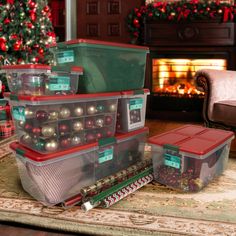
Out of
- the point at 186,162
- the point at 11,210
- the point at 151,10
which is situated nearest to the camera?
the point at 11,210

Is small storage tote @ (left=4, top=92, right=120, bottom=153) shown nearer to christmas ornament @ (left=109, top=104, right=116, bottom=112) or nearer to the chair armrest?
christmas ornament @ (left=109, top=104, right=116, bottom=112)

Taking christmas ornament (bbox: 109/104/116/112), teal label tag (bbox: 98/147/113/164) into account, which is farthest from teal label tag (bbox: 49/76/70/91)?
teal label tag (bbox: 98/147/113/164)

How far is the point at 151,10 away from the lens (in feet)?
12.6

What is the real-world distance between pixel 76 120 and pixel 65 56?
0.40 meters

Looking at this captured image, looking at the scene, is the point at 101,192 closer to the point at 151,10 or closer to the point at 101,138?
the point at 101,138

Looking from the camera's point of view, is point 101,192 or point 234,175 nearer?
point 101,192

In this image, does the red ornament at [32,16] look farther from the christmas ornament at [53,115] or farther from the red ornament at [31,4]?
the christmas ornament at [53,115]

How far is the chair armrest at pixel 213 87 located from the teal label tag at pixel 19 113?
151 centimetres

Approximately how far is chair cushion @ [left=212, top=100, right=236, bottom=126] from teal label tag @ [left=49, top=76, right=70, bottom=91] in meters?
1.31

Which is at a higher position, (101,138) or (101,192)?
(101,138)

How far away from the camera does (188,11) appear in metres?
3.72

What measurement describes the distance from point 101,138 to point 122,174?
24 cm

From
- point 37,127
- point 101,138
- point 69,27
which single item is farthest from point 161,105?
point 37,127

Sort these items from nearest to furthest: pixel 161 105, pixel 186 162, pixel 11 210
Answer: pixel 11 210 → pixel 186 162 → pixel 161 105
